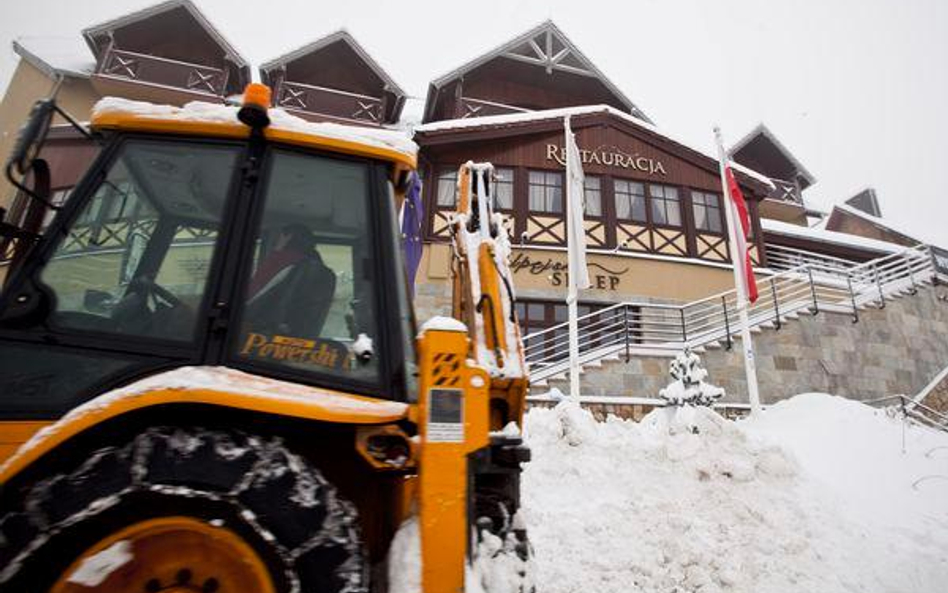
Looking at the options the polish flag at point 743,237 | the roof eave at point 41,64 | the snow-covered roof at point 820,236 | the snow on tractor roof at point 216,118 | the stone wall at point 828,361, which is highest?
the roof eave at point 41,64

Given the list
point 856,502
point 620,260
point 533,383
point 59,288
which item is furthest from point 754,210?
point 59,288

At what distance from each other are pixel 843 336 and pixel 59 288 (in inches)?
580

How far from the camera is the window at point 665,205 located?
16.2 meters

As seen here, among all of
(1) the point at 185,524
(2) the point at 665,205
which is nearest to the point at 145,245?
(1) the point at 185,524

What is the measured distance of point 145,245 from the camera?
2248mm

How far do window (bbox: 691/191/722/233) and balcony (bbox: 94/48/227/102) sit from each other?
1663 centimetres

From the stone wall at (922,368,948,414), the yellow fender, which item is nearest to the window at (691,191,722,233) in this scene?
the stone wall at (922,368,948,414)

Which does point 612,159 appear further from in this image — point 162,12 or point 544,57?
point 162,12

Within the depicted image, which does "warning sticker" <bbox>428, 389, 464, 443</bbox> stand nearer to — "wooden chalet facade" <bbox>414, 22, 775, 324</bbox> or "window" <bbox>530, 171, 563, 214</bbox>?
"wooden chalet facade" <bbox>414, 22, 775, 324</bbox>

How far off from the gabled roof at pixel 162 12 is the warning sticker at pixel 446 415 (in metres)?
20.5

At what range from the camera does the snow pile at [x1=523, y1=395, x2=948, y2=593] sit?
12.9 ft

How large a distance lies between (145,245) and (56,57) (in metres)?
23.4

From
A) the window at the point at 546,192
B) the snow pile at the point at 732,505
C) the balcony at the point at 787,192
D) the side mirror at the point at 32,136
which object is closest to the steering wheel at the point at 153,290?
the side mirror at the point at 32,136

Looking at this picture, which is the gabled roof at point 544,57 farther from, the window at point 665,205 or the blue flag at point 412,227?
the blue flag at point 412,227
